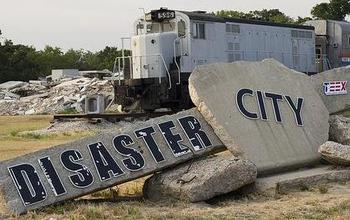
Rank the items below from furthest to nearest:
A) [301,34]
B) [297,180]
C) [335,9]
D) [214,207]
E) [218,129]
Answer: [335,9] < [301,34] < [218,129] < [297,180] < [214,207]

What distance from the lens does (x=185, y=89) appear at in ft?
69.6

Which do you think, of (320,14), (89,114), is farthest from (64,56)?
(89,114)

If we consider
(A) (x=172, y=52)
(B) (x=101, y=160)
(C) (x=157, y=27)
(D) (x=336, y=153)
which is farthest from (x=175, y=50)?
(B) (x=101, y=160)

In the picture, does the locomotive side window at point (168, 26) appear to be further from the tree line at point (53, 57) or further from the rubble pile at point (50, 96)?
the tree line at point (53, 57)

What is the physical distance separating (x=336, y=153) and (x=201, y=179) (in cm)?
222

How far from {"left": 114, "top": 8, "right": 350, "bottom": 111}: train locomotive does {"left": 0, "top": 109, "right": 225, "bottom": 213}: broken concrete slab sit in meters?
12.8

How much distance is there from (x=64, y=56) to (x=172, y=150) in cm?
8775

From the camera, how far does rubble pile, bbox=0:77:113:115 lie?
35.9 metres

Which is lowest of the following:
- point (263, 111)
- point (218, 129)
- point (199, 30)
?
point (218, 129)

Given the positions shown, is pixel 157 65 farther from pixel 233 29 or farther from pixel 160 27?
pixel 233 29

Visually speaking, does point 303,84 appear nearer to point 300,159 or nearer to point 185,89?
point 300,159

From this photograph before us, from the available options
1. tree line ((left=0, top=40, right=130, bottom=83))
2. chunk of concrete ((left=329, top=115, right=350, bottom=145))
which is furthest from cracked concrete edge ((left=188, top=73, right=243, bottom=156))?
tree line ((left=0, top=40, right=130, bottom=83))

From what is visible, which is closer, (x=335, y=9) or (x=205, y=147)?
(x=205, y=147)

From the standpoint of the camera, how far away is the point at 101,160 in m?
7.79
